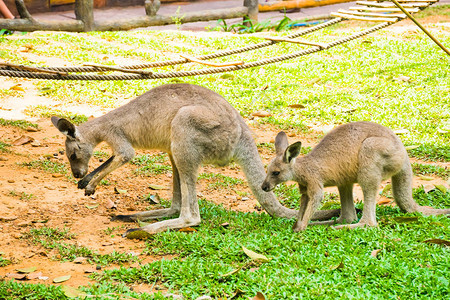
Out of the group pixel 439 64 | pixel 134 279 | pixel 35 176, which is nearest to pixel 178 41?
pixel 439 64

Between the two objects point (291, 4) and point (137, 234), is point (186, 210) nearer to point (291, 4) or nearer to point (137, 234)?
point (137, 234)

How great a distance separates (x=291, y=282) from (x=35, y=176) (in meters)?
3.06

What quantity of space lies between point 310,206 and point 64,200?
225cm

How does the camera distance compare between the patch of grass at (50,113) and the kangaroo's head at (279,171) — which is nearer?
the kangaroo's head at (279,171)

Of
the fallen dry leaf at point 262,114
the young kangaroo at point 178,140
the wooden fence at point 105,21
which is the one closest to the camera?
the young kangaroo at point 178,140

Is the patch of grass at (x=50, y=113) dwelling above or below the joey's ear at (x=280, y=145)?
below

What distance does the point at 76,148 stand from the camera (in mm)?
4594

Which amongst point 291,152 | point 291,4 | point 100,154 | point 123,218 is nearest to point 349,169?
point 291,152

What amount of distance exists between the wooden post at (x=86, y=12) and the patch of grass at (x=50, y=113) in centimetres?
390

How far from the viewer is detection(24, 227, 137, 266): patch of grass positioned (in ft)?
12.2

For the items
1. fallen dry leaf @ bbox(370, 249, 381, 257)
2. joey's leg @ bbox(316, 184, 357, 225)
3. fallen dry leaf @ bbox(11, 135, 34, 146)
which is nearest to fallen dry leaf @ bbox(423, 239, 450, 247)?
fallen dry leaf @ bbox(370, 249, 381, 257)

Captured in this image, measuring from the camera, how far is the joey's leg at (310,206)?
160 inches

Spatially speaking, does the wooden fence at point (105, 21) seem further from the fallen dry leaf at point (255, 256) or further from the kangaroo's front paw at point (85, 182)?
the fallen dry leaf at point (255, 256)

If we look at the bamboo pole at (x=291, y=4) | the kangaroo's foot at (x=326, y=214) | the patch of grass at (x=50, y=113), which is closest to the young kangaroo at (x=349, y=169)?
the kangaroo's foot at (x=326, y=214)
